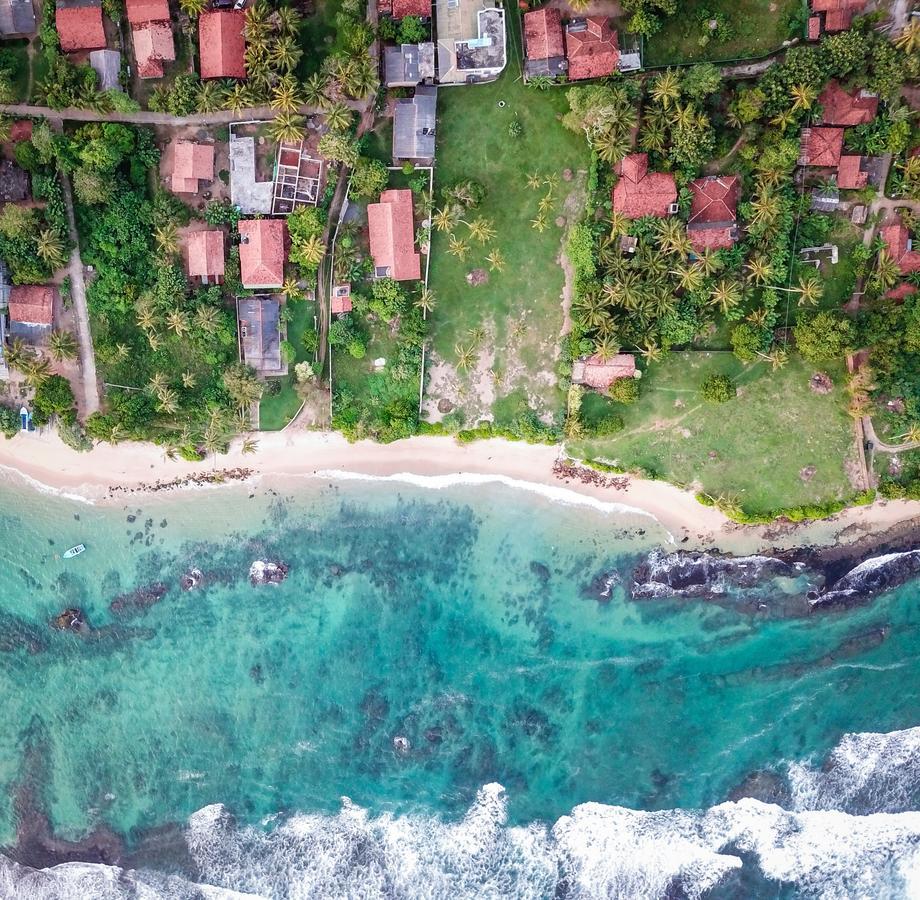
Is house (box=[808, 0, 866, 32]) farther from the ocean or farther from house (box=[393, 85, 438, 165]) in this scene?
the ocean

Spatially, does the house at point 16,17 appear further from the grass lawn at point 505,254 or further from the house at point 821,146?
the house at point 821,146

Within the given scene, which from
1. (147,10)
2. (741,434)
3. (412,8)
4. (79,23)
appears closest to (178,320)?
(147,10)

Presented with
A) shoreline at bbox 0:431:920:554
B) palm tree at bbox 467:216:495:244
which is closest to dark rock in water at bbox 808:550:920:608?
shoreline at bbox 0:431:920:554

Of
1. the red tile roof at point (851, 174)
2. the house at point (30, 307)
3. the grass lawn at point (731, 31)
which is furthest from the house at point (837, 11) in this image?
the house at point (30, 307)

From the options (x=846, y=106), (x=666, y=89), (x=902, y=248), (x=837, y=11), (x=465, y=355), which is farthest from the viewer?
(x=465, y=355)

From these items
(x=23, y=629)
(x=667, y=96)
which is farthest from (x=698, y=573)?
(x=23, y=629)

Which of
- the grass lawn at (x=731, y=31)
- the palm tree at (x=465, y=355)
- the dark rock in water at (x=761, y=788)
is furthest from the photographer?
the dark rock in water at (x=761, y=788)

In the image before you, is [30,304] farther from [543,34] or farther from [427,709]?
[427,709]
